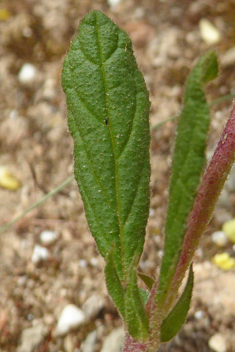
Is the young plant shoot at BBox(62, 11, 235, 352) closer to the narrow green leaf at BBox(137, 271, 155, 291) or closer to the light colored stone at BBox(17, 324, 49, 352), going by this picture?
the narrow green leaf at BBox(137, 271, 155, 291)

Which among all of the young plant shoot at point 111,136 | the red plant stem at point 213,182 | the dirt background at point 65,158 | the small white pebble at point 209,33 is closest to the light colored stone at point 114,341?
the dirt background at point 65,158

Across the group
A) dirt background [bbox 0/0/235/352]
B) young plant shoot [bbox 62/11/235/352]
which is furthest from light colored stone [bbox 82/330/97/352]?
young plant shoot [bbox 62/11/235/352]

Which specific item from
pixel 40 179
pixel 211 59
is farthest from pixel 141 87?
pixel 40 179

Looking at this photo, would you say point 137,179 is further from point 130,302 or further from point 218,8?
point 218,8

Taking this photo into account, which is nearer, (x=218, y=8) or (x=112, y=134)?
(x=112, y=134)

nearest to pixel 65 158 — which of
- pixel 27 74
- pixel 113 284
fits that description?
pixel 27 74

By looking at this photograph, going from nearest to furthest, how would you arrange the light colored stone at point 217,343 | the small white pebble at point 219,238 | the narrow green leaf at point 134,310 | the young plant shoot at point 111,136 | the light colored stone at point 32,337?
the narrow green leaf at point 134,310 < the young plant shoot at point 111,136 < the light colored stone at point 217,343 < the light colored stone at point 32,337 < the small white pebble at point 219,238

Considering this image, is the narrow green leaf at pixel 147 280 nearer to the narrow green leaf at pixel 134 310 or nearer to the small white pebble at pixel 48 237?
the narrow green leaf at pixel 134 310
